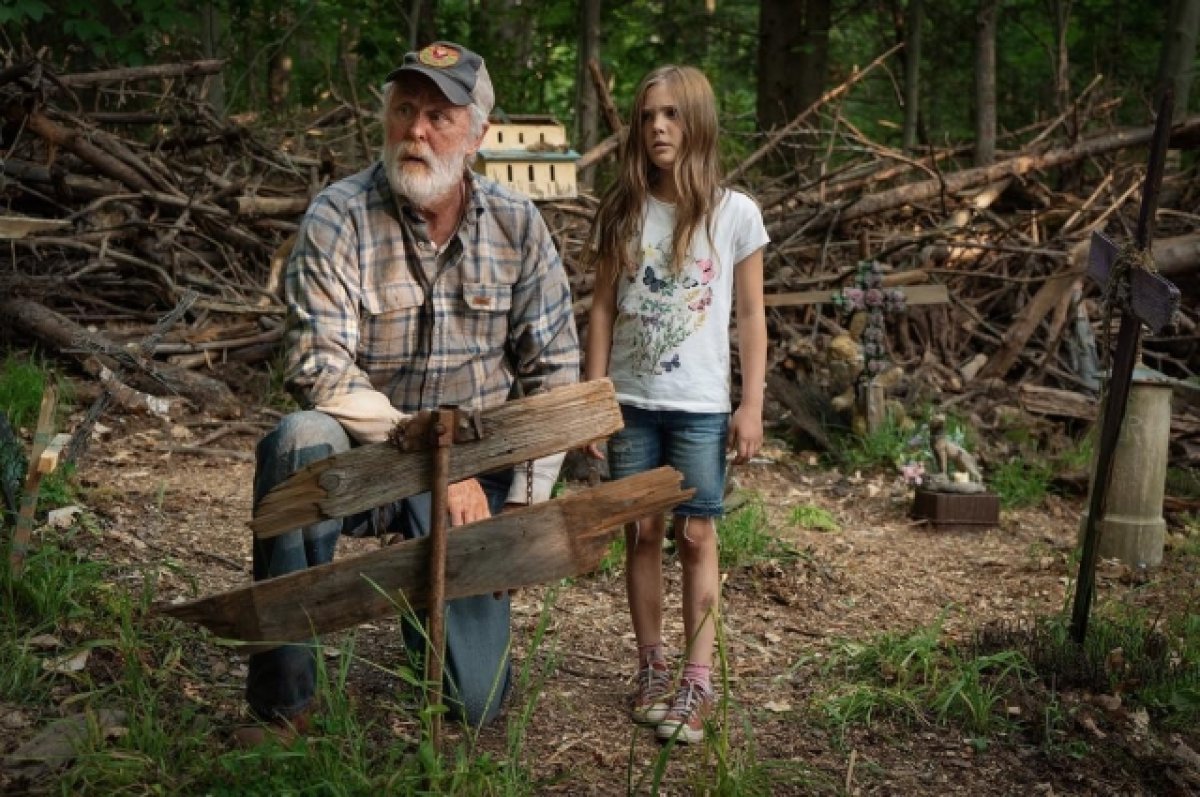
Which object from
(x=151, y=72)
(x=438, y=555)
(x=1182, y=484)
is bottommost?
(x=1182, y=484)

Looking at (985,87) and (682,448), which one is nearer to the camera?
(682,448)

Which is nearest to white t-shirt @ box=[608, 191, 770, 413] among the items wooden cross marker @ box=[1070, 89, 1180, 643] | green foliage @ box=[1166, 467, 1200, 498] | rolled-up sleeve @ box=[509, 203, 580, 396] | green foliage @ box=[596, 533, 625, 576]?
rolled-up sleeve @ box=[509, 203, 580, 396]

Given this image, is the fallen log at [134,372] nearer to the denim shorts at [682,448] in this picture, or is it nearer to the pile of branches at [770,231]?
the pile of branches at [770,231]

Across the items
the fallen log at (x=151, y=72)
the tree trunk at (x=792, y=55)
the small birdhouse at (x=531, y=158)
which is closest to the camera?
the small birdhouse at (x=531, y=158)

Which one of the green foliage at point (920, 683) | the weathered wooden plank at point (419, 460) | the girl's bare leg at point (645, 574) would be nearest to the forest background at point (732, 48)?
the green foliage at point (920, 683)

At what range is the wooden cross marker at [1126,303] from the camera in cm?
378

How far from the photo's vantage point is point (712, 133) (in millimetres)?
3613

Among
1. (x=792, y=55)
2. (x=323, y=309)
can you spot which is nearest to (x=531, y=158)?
(x=323, y=309)

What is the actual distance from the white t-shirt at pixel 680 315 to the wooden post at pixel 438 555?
99 centimetres

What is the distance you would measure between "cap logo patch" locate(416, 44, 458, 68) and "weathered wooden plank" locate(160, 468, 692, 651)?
1290 millimetres

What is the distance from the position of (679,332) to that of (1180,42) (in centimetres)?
777

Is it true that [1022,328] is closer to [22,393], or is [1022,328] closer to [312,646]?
[22,393]

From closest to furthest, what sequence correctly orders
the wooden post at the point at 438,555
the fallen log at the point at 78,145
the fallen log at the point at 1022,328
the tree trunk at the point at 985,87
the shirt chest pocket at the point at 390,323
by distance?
the wooden post at the point at 438,555
the shirt chest pocket at the point at 390,323
the fallen log at the point at 78,145
the fallen log at the point at 1022,328
the tree trunk at the point at 985,87

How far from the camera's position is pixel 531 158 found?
6.53 meters
